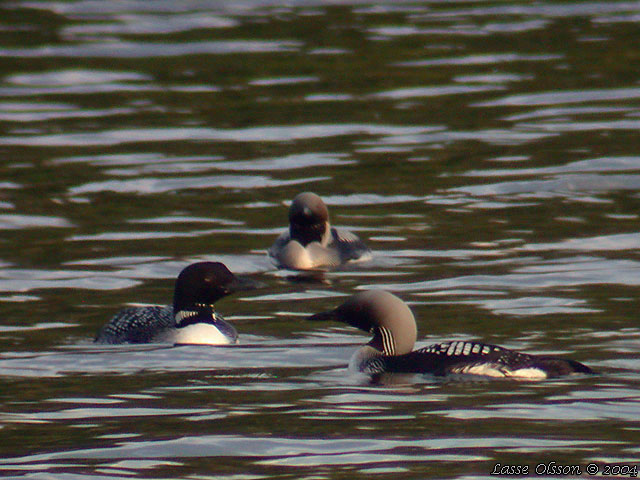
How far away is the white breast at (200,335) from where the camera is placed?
1178 centimetres

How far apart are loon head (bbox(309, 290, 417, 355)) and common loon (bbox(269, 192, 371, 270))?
3880 millimetres

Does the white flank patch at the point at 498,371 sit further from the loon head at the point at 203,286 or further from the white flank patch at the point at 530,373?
the loon head at the point at 203,286

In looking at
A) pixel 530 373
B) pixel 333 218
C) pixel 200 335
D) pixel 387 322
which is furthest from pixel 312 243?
pixel 530 373

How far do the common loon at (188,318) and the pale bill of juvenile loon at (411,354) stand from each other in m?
1.09

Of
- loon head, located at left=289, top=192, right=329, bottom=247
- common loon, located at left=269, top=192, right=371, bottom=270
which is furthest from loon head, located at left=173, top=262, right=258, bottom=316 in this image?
loon head, located at left=289, top=192, right=329, bottom=247

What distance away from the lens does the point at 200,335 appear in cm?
1186

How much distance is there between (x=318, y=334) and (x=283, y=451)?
3.17 m

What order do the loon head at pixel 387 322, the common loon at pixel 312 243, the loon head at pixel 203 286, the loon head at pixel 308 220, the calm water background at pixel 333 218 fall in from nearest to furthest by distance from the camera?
1. the calm water background at pixel 333 218
2. the loon head at pixel 387 322
3. the loon head at pixel 203 286
4. the common loon at pixel 312 243
5. the loon head at pixel 308 220

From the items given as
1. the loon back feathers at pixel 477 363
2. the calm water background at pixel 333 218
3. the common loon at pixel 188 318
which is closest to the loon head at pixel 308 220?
the calm water background at pixel 333 218

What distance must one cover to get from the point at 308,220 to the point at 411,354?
4823 millimetres

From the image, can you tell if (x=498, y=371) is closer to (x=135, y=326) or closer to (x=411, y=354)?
(x=411, y=354)

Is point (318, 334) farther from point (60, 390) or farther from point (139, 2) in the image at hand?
point (139, 2)

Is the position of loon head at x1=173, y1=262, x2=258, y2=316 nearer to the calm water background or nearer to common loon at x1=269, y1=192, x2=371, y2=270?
the calm water background

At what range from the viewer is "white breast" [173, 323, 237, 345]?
11.8m
